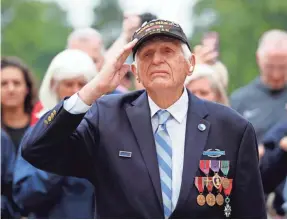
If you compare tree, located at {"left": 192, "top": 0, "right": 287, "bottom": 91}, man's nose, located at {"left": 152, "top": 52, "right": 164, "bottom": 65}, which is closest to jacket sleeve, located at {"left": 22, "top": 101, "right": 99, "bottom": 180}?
man's nose, located at {"left": 152, "top": 52, "right": 164, "bottom": 65}

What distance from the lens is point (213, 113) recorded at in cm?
527

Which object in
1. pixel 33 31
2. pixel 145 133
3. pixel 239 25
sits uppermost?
pixel 33 31

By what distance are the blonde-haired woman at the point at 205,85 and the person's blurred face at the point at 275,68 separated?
36.1 inches

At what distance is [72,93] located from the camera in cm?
666

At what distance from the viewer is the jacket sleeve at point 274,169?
21.8 ft

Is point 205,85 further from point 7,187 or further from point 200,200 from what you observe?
point 200,200

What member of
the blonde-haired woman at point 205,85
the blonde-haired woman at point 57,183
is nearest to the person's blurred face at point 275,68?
the blonde-haired woman at point 205,85

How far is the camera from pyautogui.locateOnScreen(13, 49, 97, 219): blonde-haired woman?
248 inches

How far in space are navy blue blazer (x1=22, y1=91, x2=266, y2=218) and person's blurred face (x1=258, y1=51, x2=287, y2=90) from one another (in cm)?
293

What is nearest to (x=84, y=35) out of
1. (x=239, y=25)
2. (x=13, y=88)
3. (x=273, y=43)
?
(x=13, y=88)

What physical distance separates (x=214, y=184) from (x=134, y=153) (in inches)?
18.1

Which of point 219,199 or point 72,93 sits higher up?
point 72,93

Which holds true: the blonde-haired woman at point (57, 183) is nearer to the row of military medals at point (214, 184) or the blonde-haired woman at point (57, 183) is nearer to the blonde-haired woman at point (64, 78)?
the blonde-haired woman at point (64, 78)

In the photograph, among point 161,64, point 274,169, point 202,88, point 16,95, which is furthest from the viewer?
point 16,95
